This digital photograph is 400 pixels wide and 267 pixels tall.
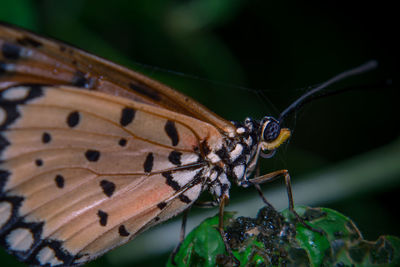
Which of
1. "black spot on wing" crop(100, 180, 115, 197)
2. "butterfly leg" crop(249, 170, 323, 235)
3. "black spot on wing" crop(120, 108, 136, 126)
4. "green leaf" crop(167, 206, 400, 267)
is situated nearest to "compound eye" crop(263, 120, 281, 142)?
"butterfly leg" crop(249, 170, 323, 235)

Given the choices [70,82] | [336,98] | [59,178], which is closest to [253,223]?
[59,178]

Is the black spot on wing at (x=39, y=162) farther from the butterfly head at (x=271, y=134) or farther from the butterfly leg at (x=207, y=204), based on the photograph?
the butterfly head at (x=271, y=134)

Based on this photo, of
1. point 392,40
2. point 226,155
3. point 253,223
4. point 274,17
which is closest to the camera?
point 253,223

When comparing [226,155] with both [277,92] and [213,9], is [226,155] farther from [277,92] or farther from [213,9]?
[213,9]

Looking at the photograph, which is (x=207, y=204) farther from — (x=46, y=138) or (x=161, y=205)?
(x=46, y=138)

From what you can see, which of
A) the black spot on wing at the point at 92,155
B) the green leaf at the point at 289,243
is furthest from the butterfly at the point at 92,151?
the green leaf at the point at 289,243

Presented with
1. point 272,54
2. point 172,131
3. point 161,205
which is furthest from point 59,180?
point 272,54
